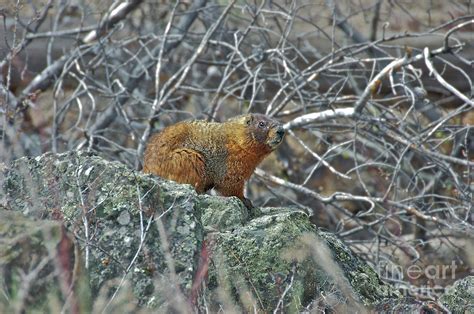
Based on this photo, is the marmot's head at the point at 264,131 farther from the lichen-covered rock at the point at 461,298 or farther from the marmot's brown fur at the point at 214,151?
the lichen-covered rock at the point at 461,298

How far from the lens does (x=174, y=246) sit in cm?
452

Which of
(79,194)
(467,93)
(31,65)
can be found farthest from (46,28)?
(79,194)

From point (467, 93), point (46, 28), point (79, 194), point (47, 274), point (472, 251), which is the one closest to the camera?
point (47, 274)

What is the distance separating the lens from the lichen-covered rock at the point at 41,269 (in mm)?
Result: 3617

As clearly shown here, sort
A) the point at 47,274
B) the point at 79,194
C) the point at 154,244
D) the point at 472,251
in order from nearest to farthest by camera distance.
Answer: the point at 47,274, the point at 154,244, the point at 79,194, the point at 472,251

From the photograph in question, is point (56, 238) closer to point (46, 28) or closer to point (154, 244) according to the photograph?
point (154, 244)

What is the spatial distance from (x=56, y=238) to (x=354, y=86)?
635 centimetres

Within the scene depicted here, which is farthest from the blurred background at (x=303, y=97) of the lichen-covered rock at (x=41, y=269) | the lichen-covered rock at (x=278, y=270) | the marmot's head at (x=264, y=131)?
the lichen-covered rock at (x=41, y=269)

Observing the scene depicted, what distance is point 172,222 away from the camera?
181 inches

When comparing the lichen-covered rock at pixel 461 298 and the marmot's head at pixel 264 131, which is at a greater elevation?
the marmot's head at pixel 264 131

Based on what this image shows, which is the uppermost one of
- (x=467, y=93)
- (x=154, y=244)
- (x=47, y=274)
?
(x=47, y=274)

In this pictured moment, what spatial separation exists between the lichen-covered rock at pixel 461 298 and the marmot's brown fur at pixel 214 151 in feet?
6.90

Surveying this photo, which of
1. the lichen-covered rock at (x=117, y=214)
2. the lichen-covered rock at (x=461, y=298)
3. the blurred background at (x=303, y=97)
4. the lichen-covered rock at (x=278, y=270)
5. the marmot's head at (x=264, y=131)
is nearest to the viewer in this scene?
the lichen-covered rock at (x=117, y=214)

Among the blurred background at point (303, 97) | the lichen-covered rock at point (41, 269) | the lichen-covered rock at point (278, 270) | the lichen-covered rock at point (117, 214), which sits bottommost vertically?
the blurred background at point (303, 97)
